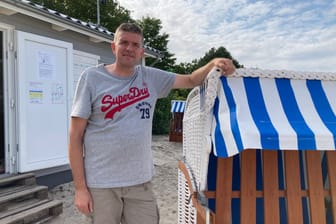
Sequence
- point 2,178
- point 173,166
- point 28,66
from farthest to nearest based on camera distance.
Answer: point 173,166 < point 28,66 < point 2,178

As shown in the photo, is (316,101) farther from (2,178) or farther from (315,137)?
(2,178)

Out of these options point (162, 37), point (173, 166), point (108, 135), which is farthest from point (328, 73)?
point (162, 37)

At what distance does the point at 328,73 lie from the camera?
1.73 m

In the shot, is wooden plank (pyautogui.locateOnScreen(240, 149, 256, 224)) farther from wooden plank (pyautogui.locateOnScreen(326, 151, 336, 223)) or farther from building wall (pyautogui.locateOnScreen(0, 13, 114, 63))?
building wall (pyautogui.locateOnScreen(0, 13, 114, 63))

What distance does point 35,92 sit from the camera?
4.29m

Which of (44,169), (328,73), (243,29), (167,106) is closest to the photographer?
(328,73)

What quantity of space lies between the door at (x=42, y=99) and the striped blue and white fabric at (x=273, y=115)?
3353 mm

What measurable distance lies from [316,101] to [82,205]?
53.8 inches

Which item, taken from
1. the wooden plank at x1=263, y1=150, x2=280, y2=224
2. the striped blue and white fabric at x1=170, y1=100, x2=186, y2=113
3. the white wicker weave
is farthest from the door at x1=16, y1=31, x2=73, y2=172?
the striped blue and white fabric at x1=170, y1=100, x2=186, y2=113

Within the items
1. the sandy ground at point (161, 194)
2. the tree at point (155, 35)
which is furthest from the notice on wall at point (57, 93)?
the tree at point (155, 35)

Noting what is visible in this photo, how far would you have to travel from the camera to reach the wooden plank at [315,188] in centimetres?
169

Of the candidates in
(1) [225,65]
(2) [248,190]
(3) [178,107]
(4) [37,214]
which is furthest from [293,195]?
(3) [178,107]

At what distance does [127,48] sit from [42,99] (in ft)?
10.3

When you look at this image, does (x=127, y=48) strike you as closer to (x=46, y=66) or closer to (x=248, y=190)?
(x=248, y=190)
